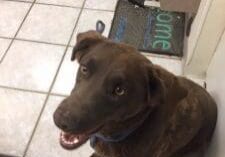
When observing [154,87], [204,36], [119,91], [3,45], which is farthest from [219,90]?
[3,45]

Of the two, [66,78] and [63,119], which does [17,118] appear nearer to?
[66,78]

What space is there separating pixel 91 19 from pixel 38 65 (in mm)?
416

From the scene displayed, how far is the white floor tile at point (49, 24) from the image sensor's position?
82.6 inches

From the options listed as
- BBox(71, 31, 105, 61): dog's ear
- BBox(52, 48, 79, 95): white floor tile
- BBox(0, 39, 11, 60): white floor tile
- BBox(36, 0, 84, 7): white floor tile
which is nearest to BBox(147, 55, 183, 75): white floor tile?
BBox(52, 48, 79, 95): white floor tile

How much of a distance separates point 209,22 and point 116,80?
770 mm

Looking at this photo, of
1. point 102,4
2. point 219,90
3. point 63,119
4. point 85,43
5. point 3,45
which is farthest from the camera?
point 102,4

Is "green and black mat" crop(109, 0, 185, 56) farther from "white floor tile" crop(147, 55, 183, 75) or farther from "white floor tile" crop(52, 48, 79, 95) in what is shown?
"white floor tile" crop(52, 48, 79, 95)

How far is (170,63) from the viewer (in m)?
2.00

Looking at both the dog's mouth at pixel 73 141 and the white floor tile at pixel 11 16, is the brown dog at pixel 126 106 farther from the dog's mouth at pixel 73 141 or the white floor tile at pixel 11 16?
the white floor tile at pixel 11 16

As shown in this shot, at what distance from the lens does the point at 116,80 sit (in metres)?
1.03

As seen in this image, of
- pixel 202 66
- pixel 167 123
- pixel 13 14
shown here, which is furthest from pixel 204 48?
pixel 13 14

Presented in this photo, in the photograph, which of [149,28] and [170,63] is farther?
[149,28]

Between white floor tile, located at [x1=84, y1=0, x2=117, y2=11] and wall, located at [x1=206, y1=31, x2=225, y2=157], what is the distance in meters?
0.76

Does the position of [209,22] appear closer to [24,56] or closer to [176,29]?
[176,29]
